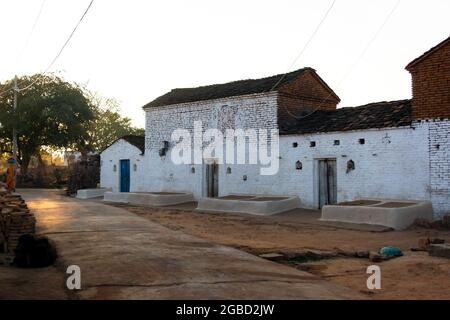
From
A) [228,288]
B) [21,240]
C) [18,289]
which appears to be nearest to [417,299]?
[228,288]

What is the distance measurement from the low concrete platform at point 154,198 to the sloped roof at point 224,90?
4934mm

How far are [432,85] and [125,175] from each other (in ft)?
61.7

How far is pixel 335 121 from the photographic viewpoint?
18.8 meters

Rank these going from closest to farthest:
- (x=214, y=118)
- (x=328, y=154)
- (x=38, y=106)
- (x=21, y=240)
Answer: (x=21, y=240) → (x=328, y=154) → (x=214, y=118) → (x=38, y=106)

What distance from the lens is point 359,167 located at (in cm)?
1731

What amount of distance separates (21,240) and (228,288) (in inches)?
167

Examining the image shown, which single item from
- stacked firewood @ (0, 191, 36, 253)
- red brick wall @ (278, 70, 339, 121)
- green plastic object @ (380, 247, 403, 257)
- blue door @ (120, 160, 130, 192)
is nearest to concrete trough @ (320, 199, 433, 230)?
green plastic object @ (380, 247, 403, 257)

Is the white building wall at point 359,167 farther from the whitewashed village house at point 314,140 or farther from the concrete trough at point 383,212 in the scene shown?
the concrete trough at point 383,212

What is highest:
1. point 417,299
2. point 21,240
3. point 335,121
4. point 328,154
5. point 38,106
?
point 38,106

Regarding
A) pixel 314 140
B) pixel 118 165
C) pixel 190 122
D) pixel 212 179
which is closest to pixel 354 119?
pixel 314 140

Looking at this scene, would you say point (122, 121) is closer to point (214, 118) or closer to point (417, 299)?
point (214, 118)

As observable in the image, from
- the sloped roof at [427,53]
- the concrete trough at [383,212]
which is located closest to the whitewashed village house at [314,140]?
the sloped roof at [427,53]

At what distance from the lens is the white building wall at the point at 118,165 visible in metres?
27.5

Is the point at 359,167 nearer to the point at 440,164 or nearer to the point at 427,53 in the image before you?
the point at 440,164
